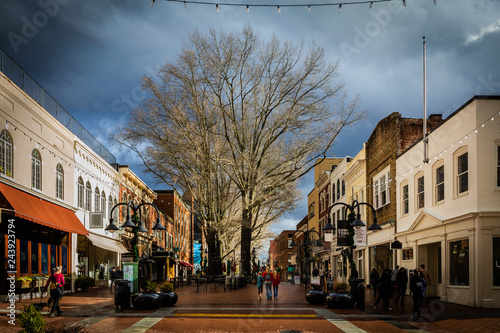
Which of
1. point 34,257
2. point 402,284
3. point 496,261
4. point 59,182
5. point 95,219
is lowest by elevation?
point 402,284

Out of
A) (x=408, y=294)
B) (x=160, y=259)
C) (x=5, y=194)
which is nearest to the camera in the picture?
(x=5, y=194)

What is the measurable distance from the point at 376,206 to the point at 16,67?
22.6 meters

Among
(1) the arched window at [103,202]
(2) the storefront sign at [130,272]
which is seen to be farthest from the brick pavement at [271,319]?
(1) the arched window at [103,202]

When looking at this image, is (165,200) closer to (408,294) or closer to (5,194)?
(408,294)

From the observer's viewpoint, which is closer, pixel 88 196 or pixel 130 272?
pixel 130 272

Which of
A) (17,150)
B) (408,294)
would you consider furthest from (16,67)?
(408,294)

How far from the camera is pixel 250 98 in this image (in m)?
34.0

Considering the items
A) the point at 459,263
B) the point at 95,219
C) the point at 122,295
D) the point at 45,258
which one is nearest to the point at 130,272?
the point at 122,295

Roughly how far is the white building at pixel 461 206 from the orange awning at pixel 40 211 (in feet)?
53.2

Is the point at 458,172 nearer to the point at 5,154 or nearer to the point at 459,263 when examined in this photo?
the point at 459,263

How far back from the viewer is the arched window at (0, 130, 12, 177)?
20.5m

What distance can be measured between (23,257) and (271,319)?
38.7 ft

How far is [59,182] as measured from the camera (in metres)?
27.9

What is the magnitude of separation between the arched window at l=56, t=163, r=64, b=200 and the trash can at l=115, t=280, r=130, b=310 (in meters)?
10.8
